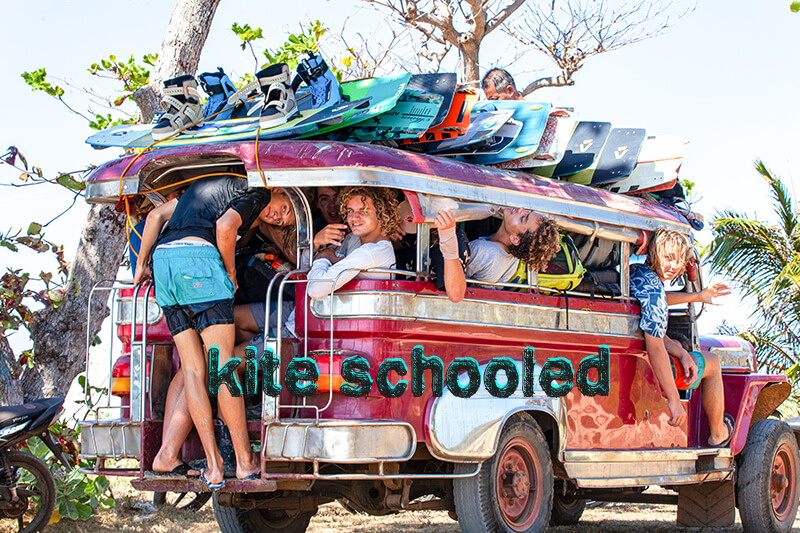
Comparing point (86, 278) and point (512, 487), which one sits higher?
point (86, 278)

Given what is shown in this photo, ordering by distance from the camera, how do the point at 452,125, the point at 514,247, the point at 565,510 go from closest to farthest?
the point at 514,247 → the point at 452,125 → the point at 565,510

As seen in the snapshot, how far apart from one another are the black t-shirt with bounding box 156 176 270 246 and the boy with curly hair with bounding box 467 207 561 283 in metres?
1.31

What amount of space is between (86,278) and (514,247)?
442 cm

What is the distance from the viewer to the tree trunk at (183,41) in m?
8.94

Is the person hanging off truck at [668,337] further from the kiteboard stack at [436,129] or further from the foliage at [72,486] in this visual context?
the foliage at [72,486]

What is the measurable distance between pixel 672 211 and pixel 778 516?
2.57 m

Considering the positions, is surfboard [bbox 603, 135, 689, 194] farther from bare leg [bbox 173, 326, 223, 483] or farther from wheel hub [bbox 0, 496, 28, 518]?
wheel hub [bbox 0, 496, 28, 518]

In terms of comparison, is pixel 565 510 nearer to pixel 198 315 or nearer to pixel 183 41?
pixel 198 315

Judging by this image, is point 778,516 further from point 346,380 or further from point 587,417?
point 346,380

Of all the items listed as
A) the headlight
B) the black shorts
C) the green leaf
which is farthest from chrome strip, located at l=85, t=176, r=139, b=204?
the green leaf

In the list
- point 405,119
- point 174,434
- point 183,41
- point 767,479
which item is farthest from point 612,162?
point 183,41

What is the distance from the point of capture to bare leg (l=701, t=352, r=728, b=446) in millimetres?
7090

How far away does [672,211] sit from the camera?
24.0 ft

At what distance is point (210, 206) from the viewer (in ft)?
17.5
